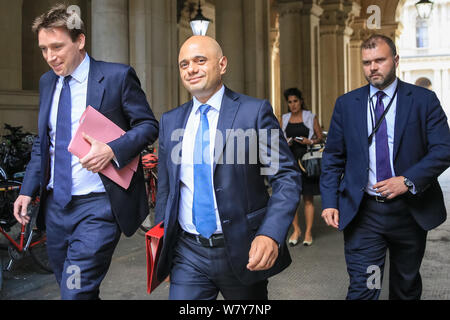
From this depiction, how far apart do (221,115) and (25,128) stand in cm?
897

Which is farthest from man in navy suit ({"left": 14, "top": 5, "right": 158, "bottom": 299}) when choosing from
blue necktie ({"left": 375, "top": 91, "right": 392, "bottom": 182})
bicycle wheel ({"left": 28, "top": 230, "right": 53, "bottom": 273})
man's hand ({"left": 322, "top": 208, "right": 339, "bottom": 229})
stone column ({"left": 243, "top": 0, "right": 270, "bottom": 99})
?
stone column ({"left": 243, "top": 0, "right": 270, "bottom": 99})

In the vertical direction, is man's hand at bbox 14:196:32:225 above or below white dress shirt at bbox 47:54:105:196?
below

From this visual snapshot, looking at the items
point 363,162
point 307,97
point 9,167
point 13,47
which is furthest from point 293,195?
point 307,97

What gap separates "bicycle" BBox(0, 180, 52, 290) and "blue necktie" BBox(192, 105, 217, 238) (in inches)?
141

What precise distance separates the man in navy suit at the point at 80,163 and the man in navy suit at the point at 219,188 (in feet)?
1.57

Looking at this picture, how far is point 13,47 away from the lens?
38.7 feet

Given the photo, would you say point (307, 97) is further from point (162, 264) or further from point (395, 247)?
point (162, 264)

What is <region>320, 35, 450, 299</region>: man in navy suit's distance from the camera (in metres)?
3.73

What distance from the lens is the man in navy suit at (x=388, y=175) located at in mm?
3729

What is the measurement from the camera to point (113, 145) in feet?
10.6

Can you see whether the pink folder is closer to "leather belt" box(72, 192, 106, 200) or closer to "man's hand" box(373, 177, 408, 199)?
"leather belt" box(72, 192, 106, 200)

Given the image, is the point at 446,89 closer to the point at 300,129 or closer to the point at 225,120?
the point at 300,129

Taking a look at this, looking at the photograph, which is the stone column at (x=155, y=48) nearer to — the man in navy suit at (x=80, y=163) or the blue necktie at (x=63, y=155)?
the man in navy suit at (x=80, y=163)

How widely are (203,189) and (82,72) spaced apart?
3.69 ft
